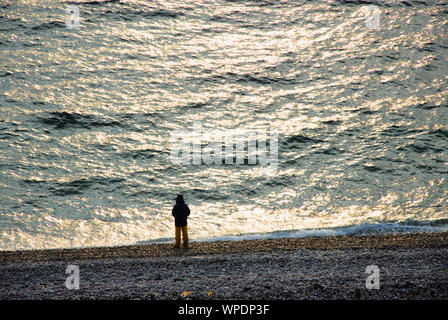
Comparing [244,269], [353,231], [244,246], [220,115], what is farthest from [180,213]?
[220,115]

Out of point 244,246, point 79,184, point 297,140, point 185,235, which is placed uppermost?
point 297,140

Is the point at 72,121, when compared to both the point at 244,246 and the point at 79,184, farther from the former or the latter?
the point at 244,246

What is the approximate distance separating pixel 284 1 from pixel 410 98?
16699 millimetres

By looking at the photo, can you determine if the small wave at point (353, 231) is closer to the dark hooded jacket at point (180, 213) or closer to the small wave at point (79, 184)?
the dark hooded jacket at point (180, 213)

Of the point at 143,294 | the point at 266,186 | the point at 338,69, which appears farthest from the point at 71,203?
the point at 338,69

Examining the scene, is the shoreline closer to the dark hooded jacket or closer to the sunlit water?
the dark hooded jacket

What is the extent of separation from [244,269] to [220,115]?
50.0ft

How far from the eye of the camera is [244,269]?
34.9 ft

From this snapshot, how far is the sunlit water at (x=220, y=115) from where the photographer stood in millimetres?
16391

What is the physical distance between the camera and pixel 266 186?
1894 centimetres

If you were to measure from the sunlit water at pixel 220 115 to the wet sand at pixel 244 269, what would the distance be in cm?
178

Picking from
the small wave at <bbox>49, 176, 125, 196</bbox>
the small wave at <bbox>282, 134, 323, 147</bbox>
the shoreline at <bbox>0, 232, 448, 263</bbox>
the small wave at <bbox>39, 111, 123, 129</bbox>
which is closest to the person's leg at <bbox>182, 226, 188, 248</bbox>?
the shoreline at <bbox>0, 232, 448, 263</bbox>

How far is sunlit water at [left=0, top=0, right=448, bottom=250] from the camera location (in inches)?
645

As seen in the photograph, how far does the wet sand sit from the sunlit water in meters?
1.78
